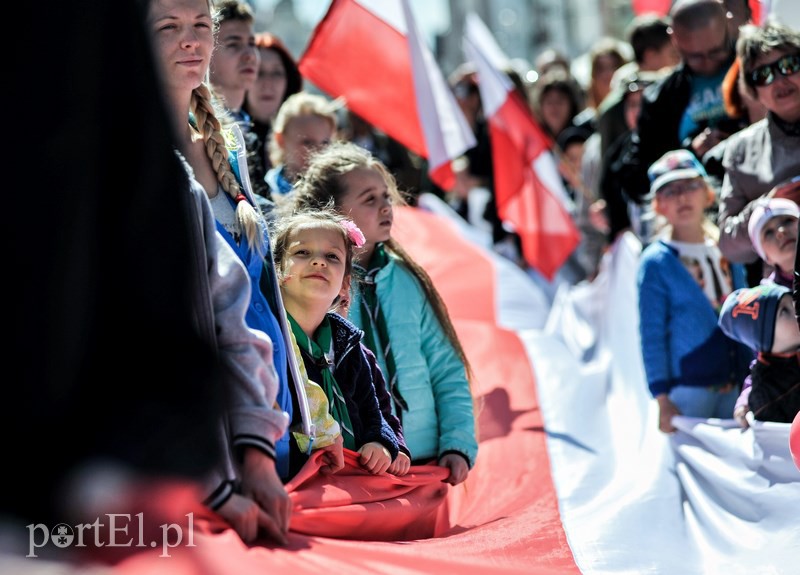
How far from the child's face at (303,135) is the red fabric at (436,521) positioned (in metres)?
1.48

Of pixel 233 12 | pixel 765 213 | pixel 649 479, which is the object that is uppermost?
pixel 233 12

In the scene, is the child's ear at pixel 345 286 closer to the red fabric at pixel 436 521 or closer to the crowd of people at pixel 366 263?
the crowd of people at pixel 366 263

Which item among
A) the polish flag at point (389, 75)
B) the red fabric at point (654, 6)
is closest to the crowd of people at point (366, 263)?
the polish flag at point (389, 75)

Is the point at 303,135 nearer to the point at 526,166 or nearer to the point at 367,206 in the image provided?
the point at 367,206

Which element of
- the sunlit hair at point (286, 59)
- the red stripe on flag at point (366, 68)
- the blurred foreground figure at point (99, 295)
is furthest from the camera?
the red stripe on flag at point (366, 68)

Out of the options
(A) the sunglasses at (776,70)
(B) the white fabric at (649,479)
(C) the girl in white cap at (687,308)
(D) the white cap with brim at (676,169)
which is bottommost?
(B) the white fabric at (649,479)

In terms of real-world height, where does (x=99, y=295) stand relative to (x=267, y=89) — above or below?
above

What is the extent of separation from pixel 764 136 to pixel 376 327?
1.90m

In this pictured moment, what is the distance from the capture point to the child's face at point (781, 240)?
451 cm

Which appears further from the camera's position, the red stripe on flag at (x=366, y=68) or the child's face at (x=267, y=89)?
the red stripe on flag at (x=366, y=68)

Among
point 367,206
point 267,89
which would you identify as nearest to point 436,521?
point 367,206

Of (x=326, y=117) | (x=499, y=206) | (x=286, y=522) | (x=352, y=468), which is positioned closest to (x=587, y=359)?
(x=499, y=206)

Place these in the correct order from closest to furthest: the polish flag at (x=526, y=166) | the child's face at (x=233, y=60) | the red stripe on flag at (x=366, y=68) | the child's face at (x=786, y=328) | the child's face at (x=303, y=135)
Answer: the child's face at (x=786, y=328), the child's face at (x=233, y=60), the child's face at (x=303, y=135), the red stripe on flag at (x=366, y=68), the polish flag at (x=526, y=166)

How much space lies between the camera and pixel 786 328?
14.1 feet
